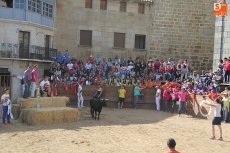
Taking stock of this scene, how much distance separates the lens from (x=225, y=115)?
20.2 metres

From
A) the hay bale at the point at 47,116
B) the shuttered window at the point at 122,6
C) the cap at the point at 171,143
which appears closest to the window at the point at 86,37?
the shuttered window at the point at 122,6

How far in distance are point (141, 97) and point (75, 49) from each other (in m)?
8.11

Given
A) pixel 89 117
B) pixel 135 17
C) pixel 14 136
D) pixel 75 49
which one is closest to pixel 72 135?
pixel 14 136

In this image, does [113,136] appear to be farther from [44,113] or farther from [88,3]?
[88,3]

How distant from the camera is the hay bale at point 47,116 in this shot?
17094 millimetres

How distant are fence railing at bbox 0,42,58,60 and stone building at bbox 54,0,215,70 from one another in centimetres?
256

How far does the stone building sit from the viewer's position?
3028cm

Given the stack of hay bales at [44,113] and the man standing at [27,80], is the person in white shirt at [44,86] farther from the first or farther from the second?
the stack of hay bales at [44,113]

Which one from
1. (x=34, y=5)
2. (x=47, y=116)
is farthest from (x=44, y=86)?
(x=34, y=5)

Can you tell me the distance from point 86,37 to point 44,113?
46.5 feet

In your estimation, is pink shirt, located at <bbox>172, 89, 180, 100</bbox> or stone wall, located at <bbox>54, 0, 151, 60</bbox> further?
stone wall, located at <bbox>54, 0, 151, 60</bbox>

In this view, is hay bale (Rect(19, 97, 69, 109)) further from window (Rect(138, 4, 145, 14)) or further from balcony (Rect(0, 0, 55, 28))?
window (Rect(138, 4, 145, 14))

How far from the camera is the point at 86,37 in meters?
30.6

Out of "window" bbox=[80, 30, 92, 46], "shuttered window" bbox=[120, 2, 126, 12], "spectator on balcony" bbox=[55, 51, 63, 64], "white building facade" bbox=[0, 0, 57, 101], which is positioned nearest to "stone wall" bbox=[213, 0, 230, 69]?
"shuttered window" bbox=[120, 2, 126, 12]
